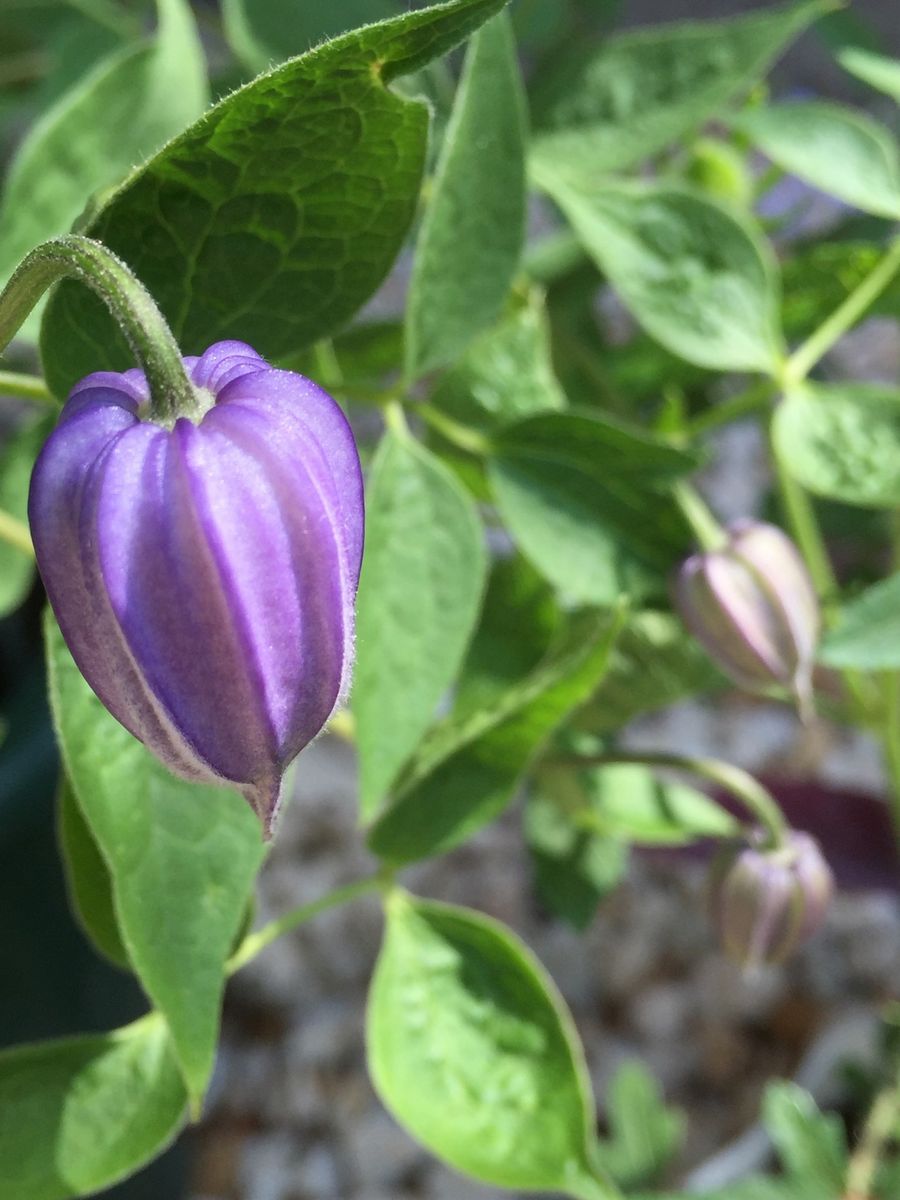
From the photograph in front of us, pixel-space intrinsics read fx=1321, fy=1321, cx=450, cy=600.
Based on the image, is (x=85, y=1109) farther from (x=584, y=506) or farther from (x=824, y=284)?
(x=824, y=284)

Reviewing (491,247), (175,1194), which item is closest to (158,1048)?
(491,247)

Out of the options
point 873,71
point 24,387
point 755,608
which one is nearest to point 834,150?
point 873,71

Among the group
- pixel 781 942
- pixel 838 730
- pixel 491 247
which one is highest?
pixel 491 247

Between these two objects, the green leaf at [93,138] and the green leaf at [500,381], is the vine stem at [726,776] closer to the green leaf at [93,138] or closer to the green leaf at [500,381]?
the green leaf at [500,381]

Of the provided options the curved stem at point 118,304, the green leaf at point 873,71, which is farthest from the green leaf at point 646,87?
the curved stem at point 118,304

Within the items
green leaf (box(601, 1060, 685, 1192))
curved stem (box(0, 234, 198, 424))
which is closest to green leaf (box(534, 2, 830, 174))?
curved stem (box(0, 234, 198, 424))

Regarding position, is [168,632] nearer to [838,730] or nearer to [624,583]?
[624,583]
